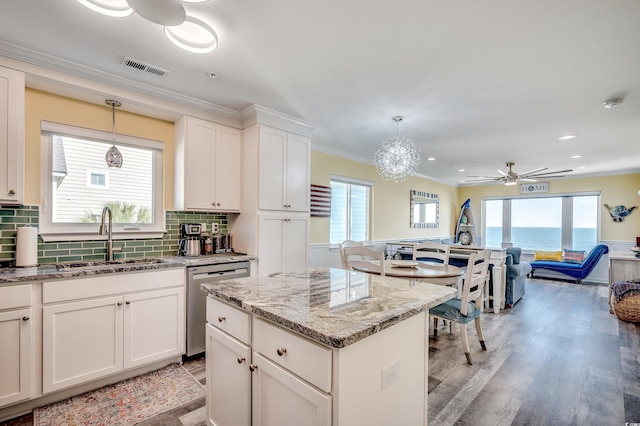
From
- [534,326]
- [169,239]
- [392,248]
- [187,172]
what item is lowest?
[534,326]

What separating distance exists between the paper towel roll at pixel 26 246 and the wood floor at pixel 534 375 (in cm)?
111

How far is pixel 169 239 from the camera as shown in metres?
3.24

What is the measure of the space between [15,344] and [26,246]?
29.6 inches

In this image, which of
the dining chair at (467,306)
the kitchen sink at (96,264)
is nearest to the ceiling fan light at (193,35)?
the kitchen sink at (96,264)

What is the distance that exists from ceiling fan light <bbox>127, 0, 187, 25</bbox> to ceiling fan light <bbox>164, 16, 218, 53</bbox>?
19 cm

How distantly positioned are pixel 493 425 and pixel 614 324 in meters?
3.31

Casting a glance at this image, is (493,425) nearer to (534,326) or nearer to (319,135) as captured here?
(534,326)

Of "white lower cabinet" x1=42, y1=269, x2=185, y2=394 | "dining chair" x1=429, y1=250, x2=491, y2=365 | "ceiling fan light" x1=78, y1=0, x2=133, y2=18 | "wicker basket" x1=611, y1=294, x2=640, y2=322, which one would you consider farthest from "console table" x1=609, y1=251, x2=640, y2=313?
"ceiling fan light" x1=78, y1=0, x2=133, y2=18

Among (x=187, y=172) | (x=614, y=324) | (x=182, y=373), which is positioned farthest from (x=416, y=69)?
(x=614, y=324)

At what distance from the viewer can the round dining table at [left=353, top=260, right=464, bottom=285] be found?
291 centimetres

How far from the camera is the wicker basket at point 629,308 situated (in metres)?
3.86

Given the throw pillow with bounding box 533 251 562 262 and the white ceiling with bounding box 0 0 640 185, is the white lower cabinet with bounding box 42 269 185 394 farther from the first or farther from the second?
the throw pillow with bounding box 533 251 562 262

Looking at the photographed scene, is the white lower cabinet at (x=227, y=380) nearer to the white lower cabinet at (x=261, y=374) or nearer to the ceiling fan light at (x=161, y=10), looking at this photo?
the white lower cabinet at (x=261, y=374)

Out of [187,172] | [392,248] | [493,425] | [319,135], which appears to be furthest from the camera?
[392,248]
